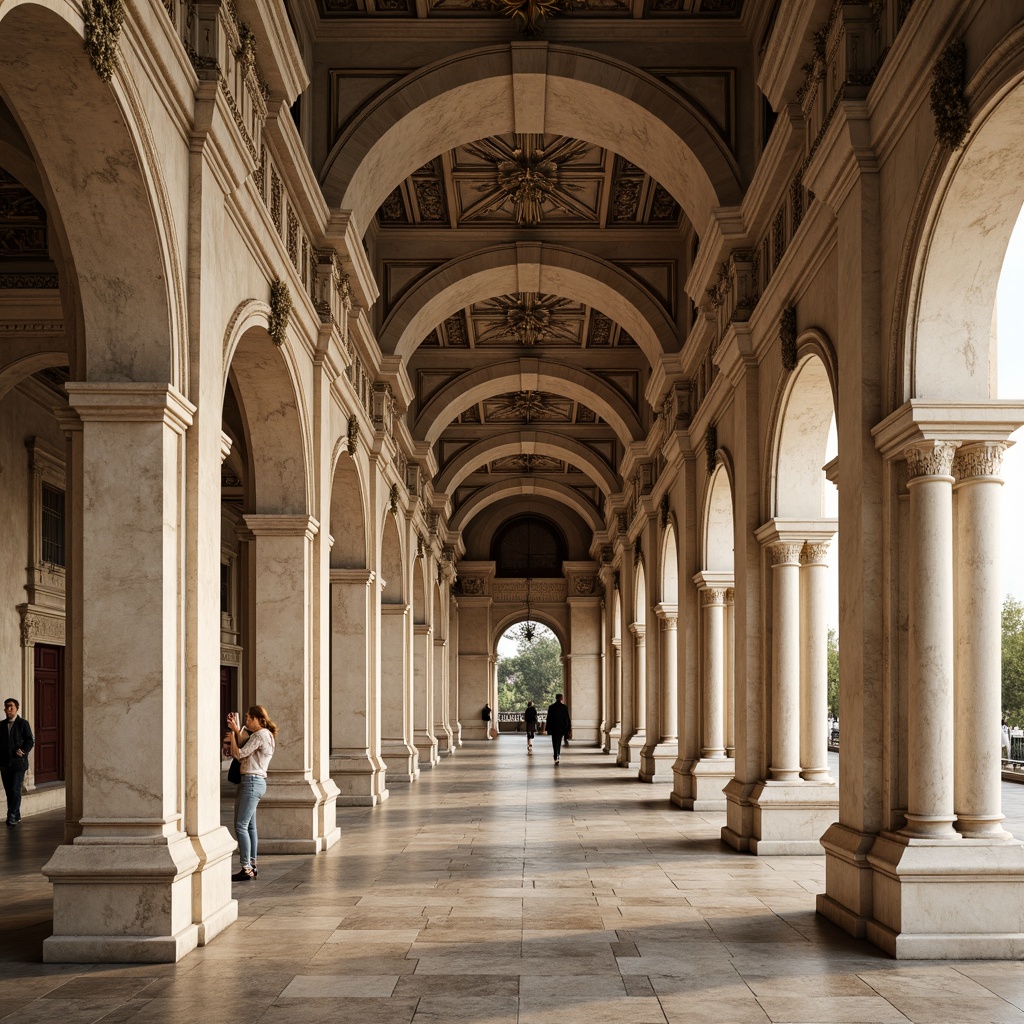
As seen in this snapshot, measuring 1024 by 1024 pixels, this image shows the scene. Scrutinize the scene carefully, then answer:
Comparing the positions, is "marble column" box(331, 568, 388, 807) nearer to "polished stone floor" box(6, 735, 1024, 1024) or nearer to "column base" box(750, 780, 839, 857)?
"polished stone floor" box(6, 735, 1024, 1024)

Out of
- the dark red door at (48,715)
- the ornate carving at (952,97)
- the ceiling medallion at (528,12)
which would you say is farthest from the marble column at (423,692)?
the ornate carving at (952,97)

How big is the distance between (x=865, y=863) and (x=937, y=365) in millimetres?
3322

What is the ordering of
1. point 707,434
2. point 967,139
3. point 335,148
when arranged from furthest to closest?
point 707,434 → point 335,148 → point 967,139

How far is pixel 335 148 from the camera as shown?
14.0m

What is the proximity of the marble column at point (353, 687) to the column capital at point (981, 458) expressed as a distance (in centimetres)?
1057

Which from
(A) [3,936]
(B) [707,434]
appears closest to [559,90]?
(B) [707,434]

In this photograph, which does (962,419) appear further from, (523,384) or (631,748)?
(631,748)

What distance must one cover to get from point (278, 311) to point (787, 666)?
599 centimetres

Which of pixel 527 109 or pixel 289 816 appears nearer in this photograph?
pixel 289 816

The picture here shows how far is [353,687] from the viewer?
17391 millimetres

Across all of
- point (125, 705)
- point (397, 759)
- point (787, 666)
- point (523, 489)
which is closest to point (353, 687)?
point (397, 759)

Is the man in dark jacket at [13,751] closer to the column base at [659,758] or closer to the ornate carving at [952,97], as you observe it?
the column base at [659,758]

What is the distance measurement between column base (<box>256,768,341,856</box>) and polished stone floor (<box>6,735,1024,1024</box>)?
316 mm

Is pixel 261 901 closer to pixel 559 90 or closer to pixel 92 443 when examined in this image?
pixel 92 443
